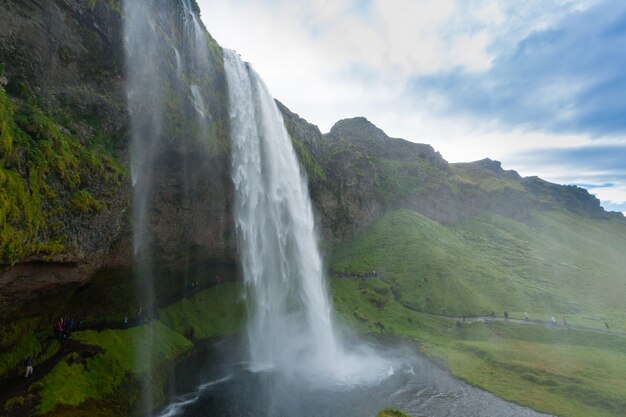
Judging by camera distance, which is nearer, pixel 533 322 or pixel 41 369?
pixel 41 369

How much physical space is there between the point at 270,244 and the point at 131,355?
72.2ft

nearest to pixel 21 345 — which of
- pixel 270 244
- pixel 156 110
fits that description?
pixel 156 110

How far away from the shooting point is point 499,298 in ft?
214

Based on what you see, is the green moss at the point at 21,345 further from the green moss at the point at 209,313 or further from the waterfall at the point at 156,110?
the green moss at the point at 209,313

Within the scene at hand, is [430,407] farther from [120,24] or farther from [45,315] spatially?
[120,24]

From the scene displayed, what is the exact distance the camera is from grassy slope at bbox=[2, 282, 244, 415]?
25.7m

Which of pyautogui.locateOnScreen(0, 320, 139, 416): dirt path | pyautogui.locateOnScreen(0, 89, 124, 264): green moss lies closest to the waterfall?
pyautogui.locateOnScreen(0, 320, 139, 416): dirt path

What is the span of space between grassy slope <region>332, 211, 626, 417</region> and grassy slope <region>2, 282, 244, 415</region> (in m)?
20.7

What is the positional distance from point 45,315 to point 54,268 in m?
5.49

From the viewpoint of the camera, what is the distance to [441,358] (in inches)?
1722

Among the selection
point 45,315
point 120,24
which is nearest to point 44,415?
point 45,315

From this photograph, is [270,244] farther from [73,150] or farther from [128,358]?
[73,150]

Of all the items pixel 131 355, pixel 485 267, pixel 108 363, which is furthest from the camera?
pixel 485 267

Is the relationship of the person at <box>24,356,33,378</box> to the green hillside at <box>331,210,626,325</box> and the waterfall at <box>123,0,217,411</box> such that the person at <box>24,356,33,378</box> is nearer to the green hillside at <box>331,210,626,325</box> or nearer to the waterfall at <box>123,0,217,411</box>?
the waterfall at <box>123,0,217,411</box>
